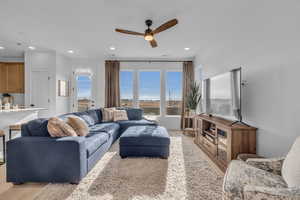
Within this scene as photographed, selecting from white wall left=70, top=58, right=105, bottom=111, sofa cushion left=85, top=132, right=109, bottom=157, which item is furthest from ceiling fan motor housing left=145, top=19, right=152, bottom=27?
white wall left=70, top=58, right=105, bottom=111

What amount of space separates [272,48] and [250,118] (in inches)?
43.7

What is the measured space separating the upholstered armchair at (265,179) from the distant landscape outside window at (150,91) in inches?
185

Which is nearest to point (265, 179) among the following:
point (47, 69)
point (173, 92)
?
point (173, 92)

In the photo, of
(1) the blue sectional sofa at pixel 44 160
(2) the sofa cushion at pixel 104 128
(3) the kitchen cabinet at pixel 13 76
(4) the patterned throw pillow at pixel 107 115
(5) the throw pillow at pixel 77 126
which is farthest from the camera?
(3) the kitchen cabinet at pixel 13 76

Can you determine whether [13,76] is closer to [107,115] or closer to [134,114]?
[107,115]

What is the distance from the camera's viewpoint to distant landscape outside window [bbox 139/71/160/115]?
6316 mm

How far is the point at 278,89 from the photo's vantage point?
2.06 m

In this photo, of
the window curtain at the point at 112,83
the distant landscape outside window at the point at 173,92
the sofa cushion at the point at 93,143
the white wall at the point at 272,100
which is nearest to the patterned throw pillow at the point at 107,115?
the window curtain at the point at 112,83

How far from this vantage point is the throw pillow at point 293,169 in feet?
4.32

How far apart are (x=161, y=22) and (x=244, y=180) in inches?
119

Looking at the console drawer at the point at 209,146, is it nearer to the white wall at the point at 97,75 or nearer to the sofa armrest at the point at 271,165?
the sofa armrest at the point at 271,165

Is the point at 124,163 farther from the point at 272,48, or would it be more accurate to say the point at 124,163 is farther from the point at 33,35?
the point at 33,35

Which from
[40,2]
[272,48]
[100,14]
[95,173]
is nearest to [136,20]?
[100,14]

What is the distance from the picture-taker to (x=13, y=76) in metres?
5.54
